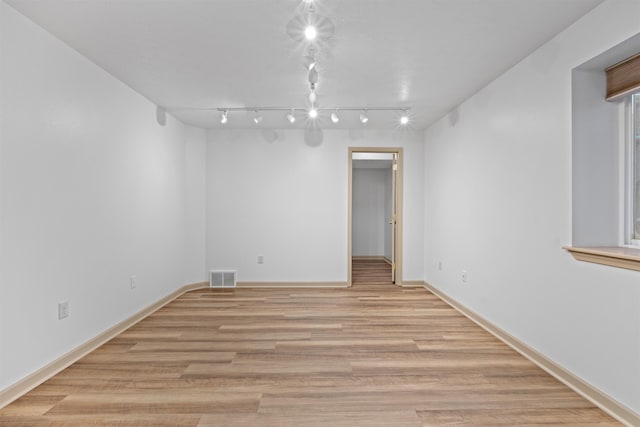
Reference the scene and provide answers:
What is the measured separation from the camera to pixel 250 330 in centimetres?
334

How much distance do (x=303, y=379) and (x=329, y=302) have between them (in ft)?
6.67

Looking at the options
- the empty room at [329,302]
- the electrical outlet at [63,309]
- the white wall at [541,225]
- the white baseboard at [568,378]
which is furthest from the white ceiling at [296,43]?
the white baseboard at [568,378]

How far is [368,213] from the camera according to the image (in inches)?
332

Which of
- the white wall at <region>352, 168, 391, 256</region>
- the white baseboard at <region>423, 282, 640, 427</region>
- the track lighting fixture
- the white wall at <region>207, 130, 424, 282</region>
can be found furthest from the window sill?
the white wall at <region>352, 168, 391, 256</region>

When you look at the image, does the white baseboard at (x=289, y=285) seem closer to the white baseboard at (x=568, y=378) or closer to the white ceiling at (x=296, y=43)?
the white baseboard at (x=568, y=378)

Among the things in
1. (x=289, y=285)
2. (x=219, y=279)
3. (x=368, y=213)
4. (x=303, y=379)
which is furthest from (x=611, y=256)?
(x=368, y=213)

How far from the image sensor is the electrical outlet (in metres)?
2.49

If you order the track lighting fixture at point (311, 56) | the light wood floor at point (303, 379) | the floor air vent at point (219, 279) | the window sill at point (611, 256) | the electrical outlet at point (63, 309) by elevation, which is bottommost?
the light wood floor at point (303, 379)

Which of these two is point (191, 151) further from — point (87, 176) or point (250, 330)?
point (250, 330)

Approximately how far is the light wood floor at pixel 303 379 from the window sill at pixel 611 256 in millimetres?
879

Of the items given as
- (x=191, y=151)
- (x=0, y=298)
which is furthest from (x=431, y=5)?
(x=191, y=151)

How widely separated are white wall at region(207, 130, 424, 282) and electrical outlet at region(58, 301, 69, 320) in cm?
269

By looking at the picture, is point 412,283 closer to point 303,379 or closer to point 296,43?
point 303,379

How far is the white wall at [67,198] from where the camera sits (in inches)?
82.7
